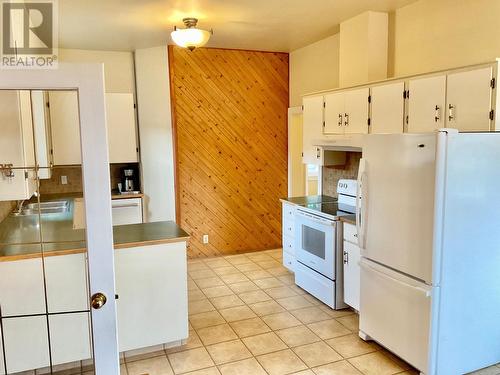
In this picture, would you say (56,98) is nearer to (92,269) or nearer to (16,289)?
(92,269)

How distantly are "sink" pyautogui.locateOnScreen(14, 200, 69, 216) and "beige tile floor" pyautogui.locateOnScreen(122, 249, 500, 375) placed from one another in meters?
1.45

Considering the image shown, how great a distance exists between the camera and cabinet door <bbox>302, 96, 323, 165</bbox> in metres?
4.45

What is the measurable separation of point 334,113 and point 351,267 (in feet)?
5.17

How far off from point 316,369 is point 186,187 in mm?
3214

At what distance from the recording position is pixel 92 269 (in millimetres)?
1881

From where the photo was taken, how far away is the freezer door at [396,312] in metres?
2.70

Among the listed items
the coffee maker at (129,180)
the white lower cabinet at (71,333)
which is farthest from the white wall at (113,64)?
the white lower cabinet at (71,333)

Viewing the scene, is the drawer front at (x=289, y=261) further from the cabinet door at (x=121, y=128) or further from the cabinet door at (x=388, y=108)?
the cabinet door at (x=121, y=128)

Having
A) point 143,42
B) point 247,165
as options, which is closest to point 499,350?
point 247,165

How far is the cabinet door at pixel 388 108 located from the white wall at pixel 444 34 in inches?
17.5

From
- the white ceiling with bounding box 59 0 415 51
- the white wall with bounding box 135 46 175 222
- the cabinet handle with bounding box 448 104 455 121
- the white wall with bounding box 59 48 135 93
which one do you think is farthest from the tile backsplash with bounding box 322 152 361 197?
the white wall with bounding box 59 48 135 93

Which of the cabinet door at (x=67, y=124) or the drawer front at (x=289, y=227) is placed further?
the drawer front at (x=289, y=227)

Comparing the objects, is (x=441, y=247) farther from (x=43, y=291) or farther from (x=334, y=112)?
(x=43, y=291)

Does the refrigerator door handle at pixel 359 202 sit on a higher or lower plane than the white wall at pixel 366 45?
lower
